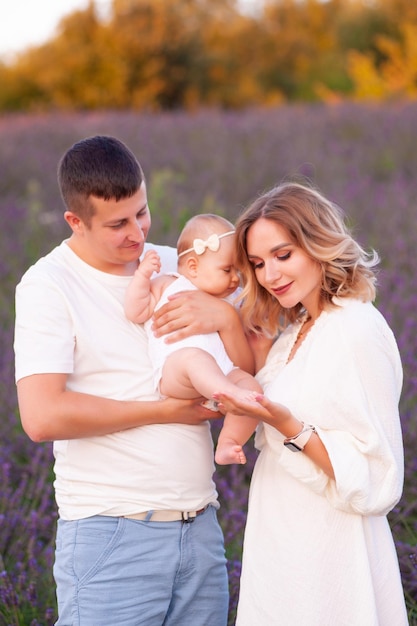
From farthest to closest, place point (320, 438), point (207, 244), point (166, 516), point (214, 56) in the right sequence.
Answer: point (214, 56) → point (207, 244) → point (166, 516) → point (320, 438)

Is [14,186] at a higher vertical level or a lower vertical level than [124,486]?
higher

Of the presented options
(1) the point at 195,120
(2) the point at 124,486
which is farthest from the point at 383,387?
(1) the point at 195,120

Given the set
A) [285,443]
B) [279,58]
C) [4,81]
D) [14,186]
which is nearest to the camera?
[285,443]

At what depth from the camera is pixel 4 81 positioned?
907 inches

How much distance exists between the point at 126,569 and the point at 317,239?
3.19ft

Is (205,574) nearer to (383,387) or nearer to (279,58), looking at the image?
(383,387)

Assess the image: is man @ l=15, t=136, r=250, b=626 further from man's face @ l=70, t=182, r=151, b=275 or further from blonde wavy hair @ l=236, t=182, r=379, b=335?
blonde wavy hair @ l=236, t=182, r=379, b=335

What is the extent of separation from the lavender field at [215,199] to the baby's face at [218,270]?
437 mm

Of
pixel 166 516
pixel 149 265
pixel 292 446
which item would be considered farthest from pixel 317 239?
pixel 166 516

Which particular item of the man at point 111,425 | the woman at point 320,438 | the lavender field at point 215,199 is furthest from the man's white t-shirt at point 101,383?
the lavender field at point 215,199

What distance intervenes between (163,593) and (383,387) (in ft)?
2.54

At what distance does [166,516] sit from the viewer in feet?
7.44

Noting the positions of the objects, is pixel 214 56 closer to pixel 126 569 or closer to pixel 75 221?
pixel 75 221

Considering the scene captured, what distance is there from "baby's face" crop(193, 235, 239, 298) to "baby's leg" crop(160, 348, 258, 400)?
26 cm
